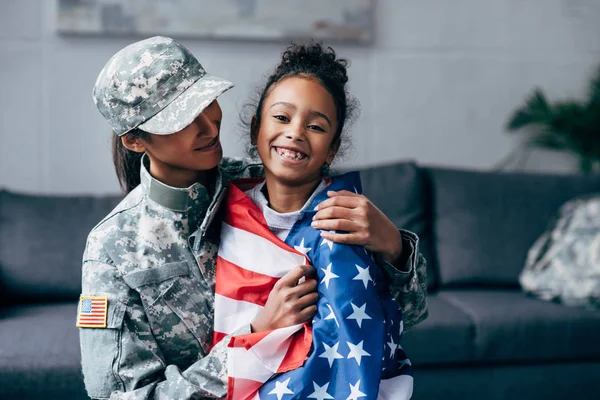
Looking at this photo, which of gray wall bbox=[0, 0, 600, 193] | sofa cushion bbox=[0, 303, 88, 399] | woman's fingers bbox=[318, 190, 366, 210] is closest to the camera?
woman's fingers bbox=[318, 190, 366, 210]

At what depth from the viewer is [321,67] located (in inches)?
52.6

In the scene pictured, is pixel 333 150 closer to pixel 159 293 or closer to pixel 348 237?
pixel 348 237

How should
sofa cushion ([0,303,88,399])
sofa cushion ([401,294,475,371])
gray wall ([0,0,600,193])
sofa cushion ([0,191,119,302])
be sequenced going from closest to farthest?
1. sofa cushion ([0,303,88,399])
2. sofa cushion ([401,294,475,371])
3. sofa cushion ([0,191,119,302])
4. gray wall ([0,0,600,193])

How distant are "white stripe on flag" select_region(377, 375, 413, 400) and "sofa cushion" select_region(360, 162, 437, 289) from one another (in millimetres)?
1553

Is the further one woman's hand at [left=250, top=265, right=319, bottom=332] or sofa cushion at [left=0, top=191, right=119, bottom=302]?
sofa cushion at [left=0, top=191, right=119, bottom=302]

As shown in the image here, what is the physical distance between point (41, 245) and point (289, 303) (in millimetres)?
1695

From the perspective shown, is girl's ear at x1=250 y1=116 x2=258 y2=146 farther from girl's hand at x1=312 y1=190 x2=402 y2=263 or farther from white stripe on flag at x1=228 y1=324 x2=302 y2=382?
white stripe on flag at x1=228 y1=324 x2=302 y2=382

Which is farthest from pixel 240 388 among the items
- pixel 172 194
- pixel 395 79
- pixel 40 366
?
pixel 395 79

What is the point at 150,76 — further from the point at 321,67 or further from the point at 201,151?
the point at 321,67

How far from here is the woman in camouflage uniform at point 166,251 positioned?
3.76 ft

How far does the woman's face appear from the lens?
47.6 inches

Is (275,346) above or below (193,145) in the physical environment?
below

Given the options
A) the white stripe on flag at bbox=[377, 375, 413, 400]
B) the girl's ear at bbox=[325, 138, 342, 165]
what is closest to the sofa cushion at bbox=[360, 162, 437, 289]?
the girl's ear at bbox=[325, 138, 342, 165]

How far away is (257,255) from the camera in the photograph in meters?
1.22
